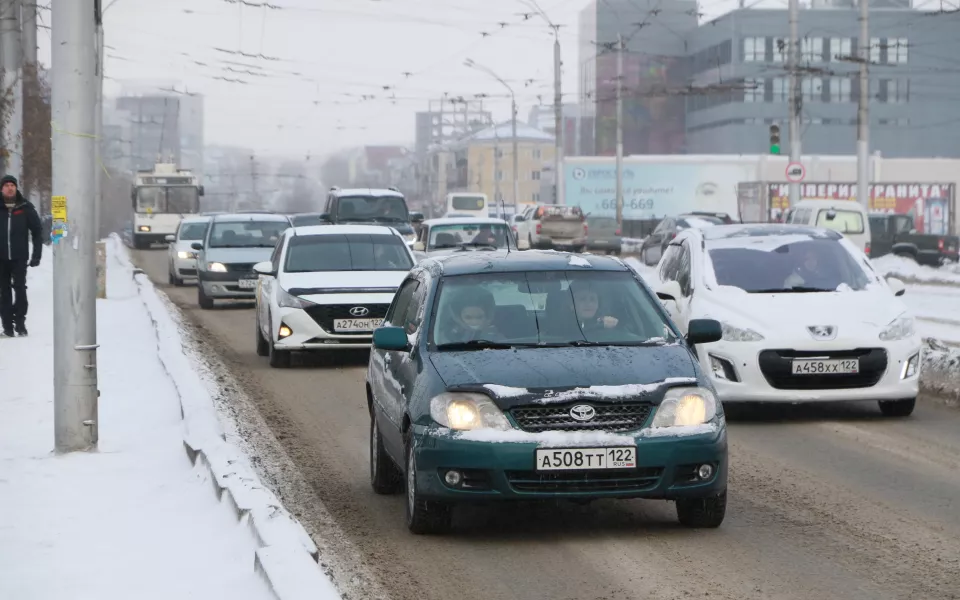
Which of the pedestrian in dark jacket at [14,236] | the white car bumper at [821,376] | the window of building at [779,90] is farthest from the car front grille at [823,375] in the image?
the window of building at [779,90]

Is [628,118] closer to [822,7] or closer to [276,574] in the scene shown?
[822,7]

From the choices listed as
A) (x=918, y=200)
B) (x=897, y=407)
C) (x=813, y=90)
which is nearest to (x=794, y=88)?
(x=897, y=407)

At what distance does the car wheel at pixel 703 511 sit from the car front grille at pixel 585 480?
31 cm

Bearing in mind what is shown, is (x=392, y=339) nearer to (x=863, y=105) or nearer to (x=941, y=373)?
(x=941, y=373)

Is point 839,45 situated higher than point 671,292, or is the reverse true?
point 839,45

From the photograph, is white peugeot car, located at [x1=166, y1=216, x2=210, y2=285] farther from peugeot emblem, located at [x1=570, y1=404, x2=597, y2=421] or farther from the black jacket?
peugeot emblem, located at [x1=570, y1=404, x2=597, y2=421]

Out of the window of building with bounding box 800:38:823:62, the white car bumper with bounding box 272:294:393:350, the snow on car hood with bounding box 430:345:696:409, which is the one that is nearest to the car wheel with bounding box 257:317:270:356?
the white car bumper with bounding box 272:294:393:350

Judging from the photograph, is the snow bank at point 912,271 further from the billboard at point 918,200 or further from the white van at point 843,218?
the billboard at point 918,200

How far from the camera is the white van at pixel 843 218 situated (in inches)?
1426

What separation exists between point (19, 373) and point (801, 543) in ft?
31.4

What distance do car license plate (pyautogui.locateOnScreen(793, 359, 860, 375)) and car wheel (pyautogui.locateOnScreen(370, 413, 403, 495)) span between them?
13.9 ft

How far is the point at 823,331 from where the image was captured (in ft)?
39.8

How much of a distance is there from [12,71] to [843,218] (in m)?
18.6

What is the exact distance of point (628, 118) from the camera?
445 feet
